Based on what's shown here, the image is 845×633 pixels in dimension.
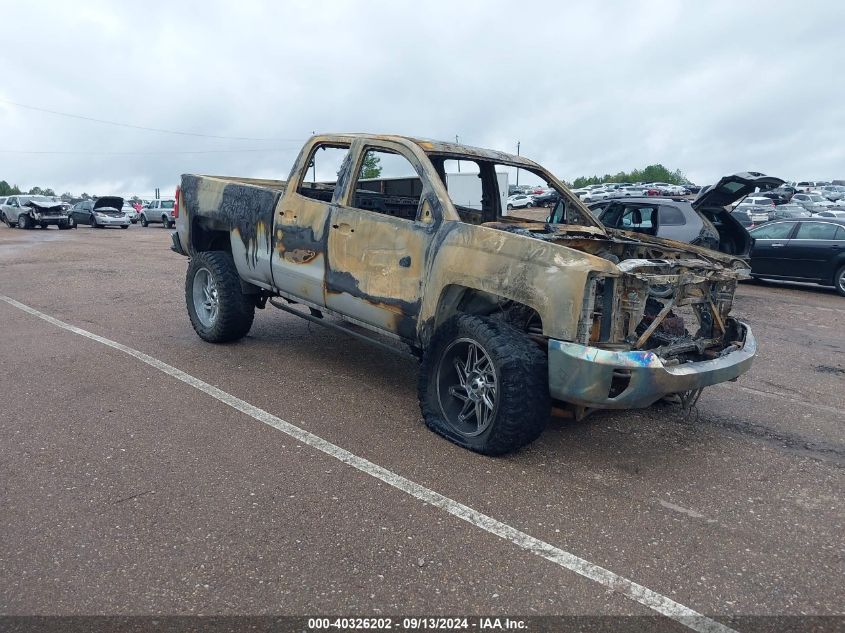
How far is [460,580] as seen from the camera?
279cm

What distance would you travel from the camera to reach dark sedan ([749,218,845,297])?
39.0 ft

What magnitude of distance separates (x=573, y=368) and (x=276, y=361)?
319 centimetres

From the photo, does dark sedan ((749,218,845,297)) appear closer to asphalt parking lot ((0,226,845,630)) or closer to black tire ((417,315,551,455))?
asphalt parking lot ((0,226,845,630))

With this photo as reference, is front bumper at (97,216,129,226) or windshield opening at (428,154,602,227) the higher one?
windshield opening at (428,154,602,227)

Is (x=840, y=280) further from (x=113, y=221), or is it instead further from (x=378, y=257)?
(x=113, y=221)

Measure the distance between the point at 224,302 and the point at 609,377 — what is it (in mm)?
3883

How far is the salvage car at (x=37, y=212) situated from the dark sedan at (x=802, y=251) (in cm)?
2793

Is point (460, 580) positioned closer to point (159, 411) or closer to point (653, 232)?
point (159, 411)

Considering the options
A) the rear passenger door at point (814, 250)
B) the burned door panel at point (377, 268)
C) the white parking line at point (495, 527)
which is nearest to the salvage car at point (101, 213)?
the rear passenger door at point (814, 250)

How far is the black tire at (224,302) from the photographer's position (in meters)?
6.18

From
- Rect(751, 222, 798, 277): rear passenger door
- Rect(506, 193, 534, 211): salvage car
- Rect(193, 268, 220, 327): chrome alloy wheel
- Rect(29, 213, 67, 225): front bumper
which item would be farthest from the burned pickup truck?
Rect(506, 193, 534, 211): salvage car

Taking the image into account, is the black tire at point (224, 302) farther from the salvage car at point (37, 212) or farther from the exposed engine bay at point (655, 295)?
the salvage car at point (37, 212)

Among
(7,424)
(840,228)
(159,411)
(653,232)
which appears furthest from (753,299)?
(7,424)

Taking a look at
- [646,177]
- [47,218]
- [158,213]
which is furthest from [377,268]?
[646,177]
